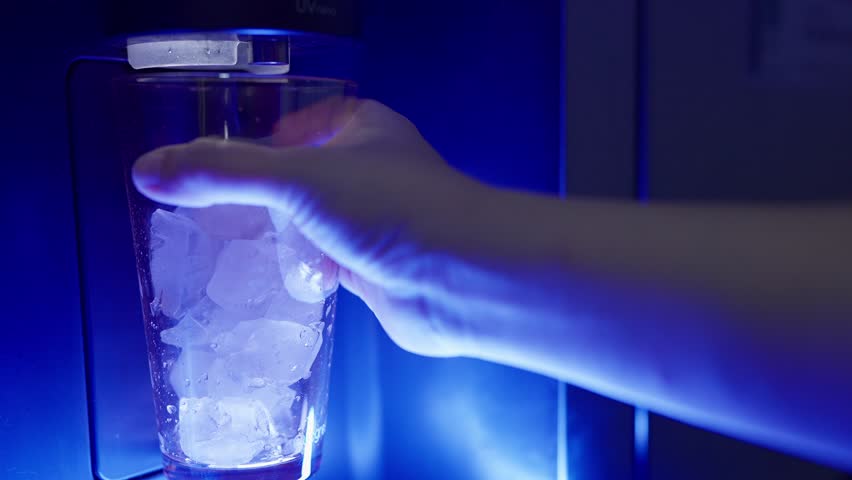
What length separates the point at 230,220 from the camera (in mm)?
606

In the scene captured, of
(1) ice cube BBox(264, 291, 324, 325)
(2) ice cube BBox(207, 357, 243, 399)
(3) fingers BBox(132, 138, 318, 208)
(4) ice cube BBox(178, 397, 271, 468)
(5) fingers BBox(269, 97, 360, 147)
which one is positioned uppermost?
(5) fingers BBox(269, 97, 360, 147)

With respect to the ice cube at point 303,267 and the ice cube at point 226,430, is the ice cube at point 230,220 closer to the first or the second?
the ice cube at point 303,267

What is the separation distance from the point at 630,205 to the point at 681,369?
13 cm

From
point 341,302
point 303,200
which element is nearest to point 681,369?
point 303,200

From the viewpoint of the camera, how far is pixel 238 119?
23.2 inches

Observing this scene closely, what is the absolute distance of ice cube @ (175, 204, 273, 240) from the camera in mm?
604

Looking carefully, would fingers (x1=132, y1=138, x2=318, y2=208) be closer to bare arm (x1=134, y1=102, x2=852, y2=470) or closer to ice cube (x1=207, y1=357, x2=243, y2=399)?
bare arm (x1=134, y1=102, x2=852, y2=470)

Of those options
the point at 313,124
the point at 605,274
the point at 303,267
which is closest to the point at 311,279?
the point at 303,267

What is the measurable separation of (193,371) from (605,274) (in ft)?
1.02

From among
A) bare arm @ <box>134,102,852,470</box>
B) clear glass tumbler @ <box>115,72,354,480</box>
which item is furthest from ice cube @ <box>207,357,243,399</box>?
bare arm @ <box>134,102,852,470</box>

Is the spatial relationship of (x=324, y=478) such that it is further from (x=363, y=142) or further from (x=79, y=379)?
(x=363, y=142)

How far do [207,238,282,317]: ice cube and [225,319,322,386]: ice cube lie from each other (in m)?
0.01

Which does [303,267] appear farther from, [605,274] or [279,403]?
[605,274]

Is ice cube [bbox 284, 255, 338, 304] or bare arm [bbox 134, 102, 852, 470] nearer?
bare arm [bbox 134, 102, 852, 470]
